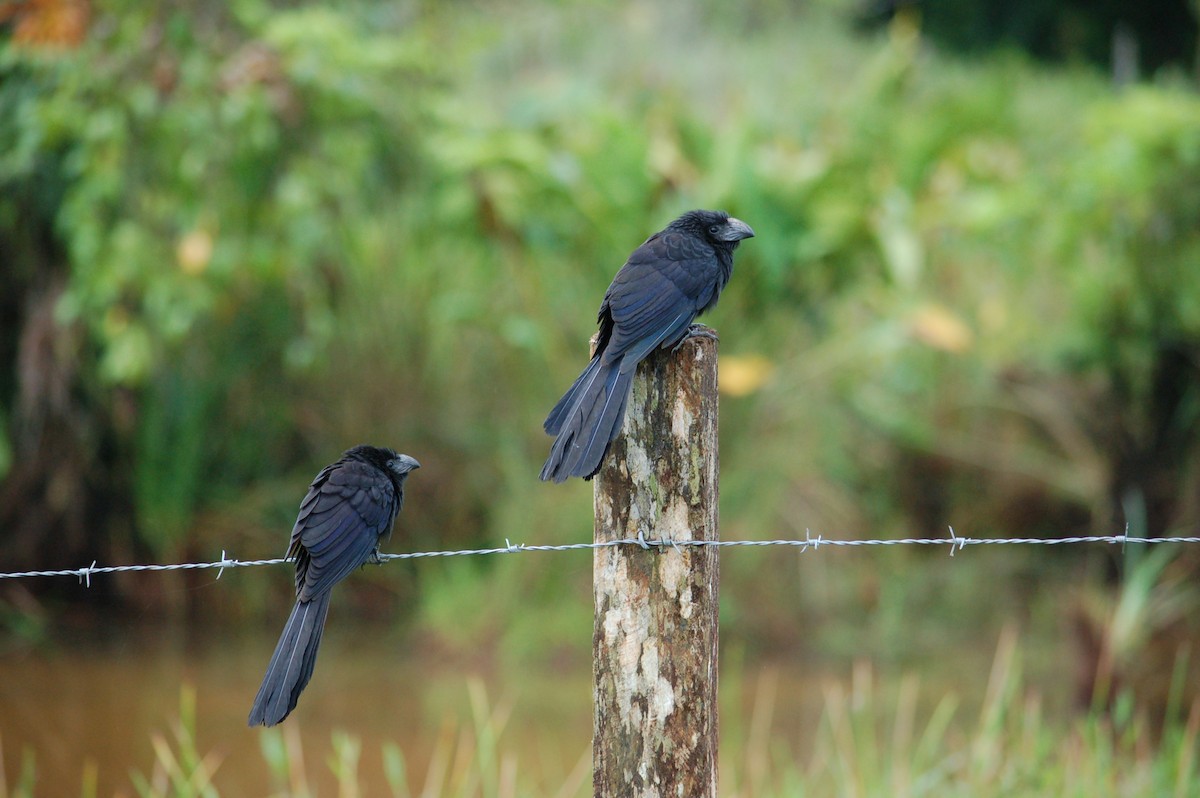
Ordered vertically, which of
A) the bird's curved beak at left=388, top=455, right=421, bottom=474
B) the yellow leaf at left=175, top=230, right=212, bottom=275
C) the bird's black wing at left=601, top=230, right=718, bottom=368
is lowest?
the bird's curved beak at left=388, top=455, right=421, bottom=474

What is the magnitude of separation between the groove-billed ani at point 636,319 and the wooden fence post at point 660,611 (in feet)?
0.24

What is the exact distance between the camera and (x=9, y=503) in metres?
6.72

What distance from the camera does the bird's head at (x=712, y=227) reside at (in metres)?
3.04

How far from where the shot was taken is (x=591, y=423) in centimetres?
214

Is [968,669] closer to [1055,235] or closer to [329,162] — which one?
[1055,235]

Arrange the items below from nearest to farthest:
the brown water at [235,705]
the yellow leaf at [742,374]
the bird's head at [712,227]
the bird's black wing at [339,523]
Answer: the bird's black wing at [339,523]
the bird's head at [712,227]
the brown water at [235,705]
the yellow leaf at [742,374]

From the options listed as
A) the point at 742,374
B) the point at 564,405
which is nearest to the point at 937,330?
the point at 742,374

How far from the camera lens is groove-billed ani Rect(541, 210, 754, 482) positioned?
2.13 m

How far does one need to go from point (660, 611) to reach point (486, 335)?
530cm

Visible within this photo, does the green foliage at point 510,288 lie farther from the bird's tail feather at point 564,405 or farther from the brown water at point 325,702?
the bird's tail feather at point 564,405

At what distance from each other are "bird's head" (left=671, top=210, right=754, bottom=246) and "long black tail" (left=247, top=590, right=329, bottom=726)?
53.1 inches

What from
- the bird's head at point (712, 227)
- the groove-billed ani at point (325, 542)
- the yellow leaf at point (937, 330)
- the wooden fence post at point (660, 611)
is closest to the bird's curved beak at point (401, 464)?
the groove-billed ani at point (325, 542)

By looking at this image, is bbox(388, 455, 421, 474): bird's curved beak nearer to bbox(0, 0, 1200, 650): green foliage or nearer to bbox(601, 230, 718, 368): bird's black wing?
bbox(601, 230, 718, 368): bird's black wing

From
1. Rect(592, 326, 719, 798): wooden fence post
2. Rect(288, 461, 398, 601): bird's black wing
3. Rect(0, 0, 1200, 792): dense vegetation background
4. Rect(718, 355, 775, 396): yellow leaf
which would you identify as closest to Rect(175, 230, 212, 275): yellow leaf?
Rect(0, 0, 1200, 792): dense vegetation background
